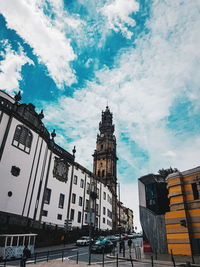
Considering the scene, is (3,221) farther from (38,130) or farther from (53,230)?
(38,130)

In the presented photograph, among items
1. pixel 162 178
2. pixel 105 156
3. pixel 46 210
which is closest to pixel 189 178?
pixel 162 178

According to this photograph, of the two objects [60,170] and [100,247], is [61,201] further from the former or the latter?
[100,247]

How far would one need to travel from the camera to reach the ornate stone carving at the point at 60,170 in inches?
1361

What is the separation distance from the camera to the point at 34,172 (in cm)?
2880

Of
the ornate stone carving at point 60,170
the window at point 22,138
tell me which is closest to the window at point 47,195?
the ornate stone carving at point 60,170

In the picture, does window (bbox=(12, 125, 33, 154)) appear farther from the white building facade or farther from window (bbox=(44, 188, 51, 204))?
window (bbox=(44, 188, 51, 204))

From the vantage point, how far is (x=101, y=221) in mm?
Answer: 50625

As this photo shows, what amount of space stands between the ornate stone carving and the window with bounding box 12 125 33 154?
24.9 ft

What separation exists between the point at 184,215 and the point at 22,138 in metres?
22.3

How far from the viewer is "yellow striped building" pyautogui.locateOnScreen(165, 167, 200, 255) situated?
52.3ft

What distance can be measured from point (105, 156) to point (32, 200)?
155ft

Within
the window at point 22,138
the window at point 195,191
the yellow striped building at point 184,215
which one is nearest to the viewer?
the yellow striped building at point 184,215

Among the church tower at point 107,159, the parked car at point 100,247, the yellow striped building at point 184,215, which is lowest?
the parked car at point 100,247

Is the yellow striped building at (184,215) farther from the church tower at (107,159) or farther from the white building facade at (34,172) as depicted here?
the church tower at (107,159)
